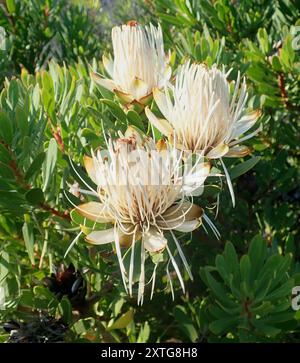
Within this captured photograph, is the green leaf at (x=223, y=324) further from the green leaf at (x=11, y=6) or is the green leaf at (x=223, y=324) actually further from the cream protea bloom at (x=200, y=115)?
the green leaf at (x=11, y=6)

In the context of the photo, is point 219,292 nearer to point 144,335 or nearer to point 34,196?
point 144,335

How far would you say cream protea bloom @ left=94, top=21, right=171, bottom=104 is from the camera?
73 centimetres

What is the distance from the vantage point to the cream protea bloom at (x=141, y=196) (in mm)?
587

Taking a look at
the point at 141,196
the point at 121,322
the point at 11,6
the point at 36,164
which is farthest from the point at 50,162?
the point at 11,6

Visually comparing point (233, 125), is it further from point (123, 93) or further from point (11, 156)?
point (11, 156)

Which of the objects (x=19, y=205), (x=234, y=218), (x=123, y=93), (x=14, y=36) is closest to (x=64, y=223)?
(x=19, y=205)

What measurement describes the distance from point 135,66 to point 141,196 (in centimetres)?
21

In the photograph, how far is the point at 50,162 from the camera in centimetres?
70

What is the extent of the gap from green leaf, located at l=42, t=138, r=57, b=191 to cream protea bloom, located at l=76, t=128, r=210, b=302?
0.07 meters

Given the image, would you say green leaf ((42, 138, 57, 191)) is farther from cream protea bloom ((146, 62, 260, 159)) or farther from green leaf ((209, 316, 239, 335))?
green leaf ((209, 316, 239, 335))

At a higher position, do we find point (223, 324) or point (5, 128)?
point (5, 128)

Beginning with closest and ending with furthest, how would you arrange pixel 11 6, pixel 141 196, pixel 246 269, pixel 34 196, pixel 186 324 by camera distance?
pixel 141 196
pixel 34 196
pixel 246 269
pixel 186 324
pixel 11 6

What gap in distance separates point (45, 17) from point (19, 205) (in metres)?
0.78

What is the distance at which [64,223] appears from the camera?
0.74m
